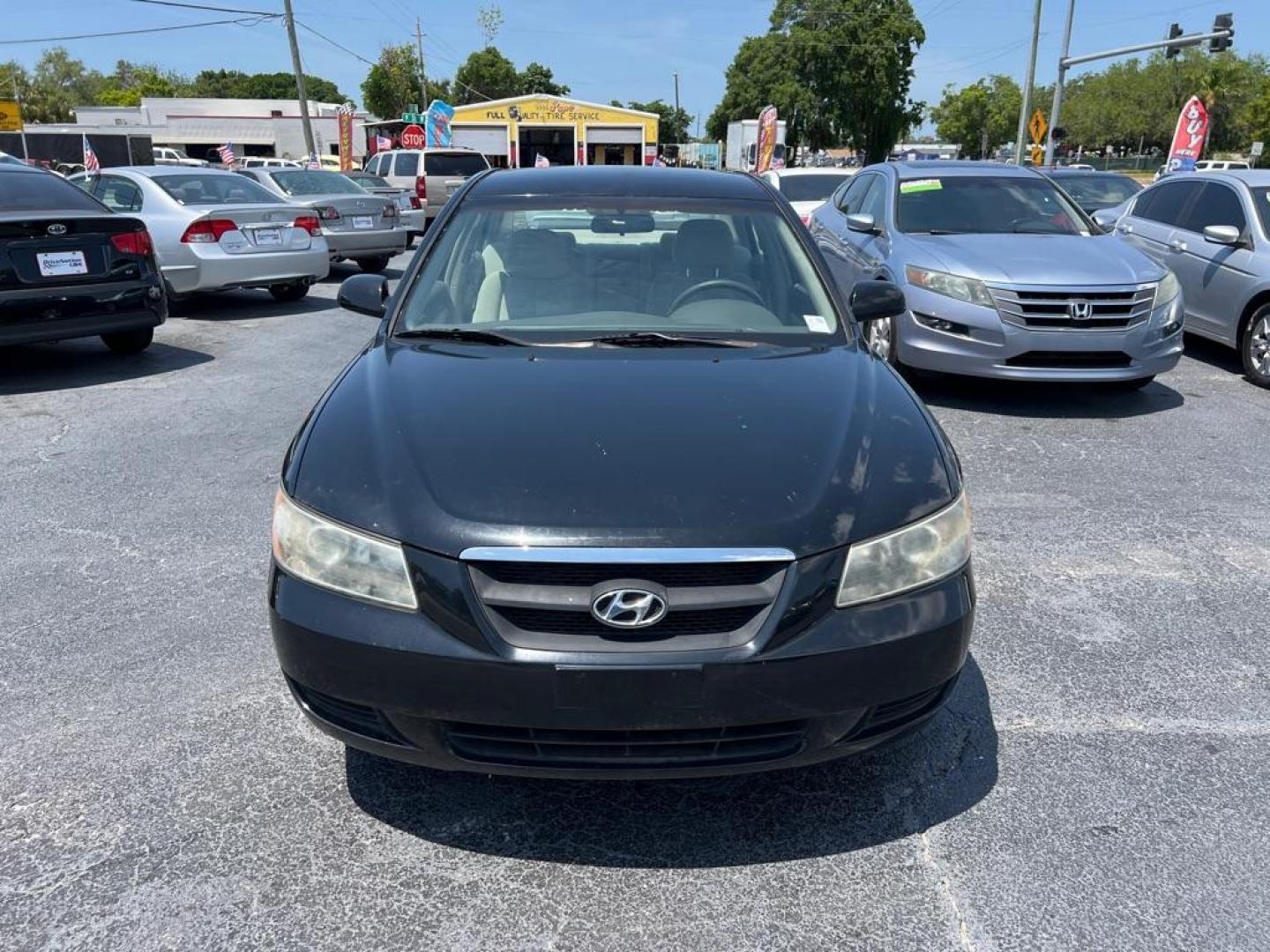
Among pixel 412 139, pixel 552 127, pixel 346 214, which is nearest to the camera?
pixel 346 214

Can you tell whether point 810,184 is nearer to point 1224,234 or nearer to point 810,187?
point 810,187

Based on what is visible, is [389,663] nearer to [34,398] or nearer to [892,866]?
[892,866]

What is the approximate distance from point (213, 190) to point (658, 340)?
9263mm

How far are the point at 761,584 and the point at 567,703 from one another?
1.61 ft

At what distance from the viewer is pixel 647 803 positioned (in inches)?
103

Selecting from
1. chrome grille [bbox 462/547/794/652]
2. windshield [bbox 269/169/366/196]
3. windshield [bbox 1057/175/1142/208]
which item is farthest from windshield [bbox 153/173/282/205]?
windshield [bbox 1057/175/1142/208]

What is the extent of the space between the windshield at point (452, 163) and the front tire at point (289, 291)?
25.2 feet

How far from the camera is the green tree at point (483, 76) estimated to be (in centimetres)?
9650

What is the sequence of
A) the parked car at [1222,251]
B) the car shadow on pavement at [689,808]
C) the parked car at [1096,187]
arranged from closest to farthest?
the car shadow on pavement at [689,808]
the parked car at [1222,251]
the parked car at [1096,187]

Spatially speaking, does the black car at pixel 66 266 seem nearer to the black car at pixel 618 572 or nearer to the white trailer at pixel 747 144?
the black car at pixel 618 572

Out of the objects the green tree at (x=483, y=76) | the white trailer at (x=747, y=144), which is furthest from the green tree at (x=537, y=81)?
the white trailer at (x=747, y=144)

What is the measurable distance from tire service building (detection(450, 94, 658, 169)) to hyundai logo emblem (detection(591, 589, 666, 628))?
216 feet

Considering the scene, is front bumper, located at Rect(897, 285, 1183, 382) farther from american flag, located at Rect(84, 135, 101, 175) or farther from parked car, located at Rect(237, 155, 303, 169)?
parked car, located at Rect(237, 155, 303, 169)

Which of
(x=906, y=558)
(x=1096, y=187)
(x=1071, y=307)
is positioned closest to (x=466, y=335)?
(x=906, y=558)
